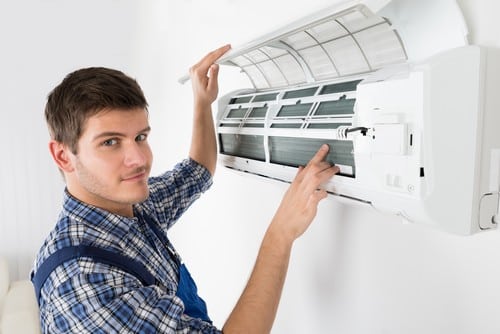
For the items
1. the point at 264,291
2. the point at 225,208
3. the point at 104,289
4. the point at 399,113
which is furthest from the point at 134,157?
the point at 225,208

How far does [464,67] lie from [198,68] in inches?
30.3

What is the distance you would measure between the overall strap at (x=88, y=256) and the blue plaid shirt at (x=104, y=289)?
0.04ft

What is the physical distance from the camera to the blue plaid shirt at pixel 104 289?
2.52 ft

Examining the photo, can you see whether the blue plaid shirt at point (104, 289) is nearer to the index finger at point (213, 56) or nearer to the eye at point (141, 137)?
the eye at point (141, 137)

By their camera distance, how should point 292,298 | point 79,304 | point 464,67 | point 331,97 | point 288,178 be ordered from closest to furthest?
point 464,67 → point 79,304 → point 331,97 → point 288,178 → point 292,298

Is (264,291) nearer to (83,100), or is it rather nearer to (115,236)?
(115,236)

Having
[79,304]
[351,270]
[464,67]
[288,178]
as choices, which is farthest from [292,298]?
[464,67]

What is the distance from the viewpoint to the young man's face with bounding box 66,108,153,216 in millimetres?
921

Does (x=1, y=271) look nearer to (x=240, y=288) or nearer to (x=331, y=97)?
(x=240, y=288)

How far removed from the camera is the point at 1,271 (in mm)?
2631

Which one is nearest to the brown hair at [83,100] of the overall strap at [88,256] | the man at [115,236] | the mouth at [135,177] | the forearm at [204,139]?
the man at [115,236]

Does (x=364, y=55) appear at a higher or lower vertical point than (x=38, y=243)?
higher

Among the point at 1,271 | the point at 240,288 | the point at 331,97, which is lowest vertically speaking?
the point at 1,271

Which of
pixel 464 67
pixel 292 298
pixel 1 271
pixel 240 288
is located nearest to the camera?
pixel 464 67
